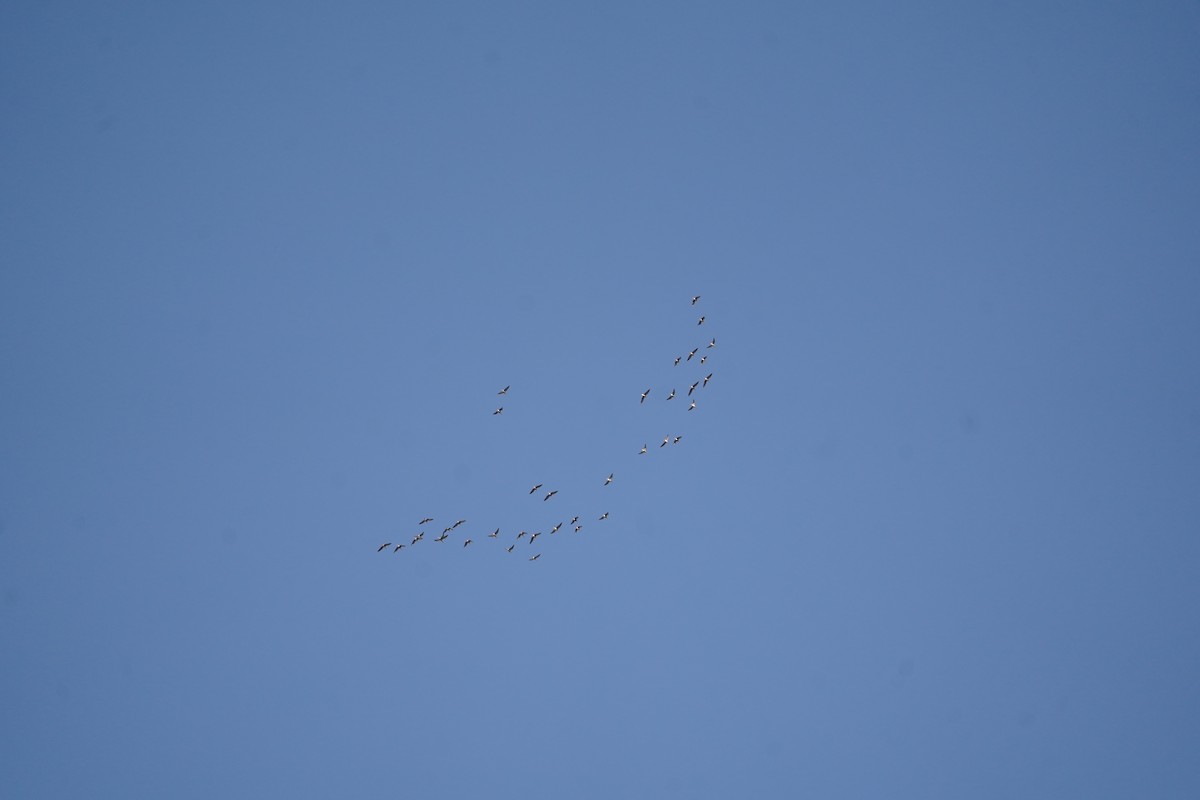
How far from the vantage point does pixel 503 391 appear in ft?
203

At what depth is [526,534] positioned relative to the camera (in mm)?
62156

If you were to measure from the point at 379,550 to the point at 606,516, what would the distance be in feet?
31.3

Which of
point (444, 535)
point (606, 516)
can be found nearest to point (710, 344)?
point (606, 516)

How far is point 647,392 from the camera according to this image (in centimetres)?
6050

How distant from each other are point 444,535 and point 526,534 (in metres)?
3.28

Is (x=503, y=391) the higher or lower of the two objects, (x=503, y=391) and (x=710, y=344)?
the higher

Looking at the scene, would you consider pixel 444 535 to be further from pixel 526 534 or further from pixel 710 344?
pixel 710 344

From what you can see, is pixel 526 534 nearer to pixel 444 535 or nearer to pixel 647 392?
pixel 444 535

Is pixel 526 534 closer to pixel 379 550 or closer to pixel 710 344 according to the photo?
pixel 379 550

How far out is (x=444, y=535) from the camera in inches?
2430

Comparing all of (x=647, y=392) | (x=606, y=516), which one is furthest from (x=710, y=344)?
(x=606, y=516)

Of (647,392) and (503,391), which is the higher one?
(503,391)

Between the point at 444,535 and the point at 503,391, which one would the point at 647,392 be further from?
the point at 444,535

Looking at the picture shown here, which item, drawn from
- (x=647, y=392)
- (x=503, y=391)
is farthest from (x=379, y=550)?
(x=647, y=392)
